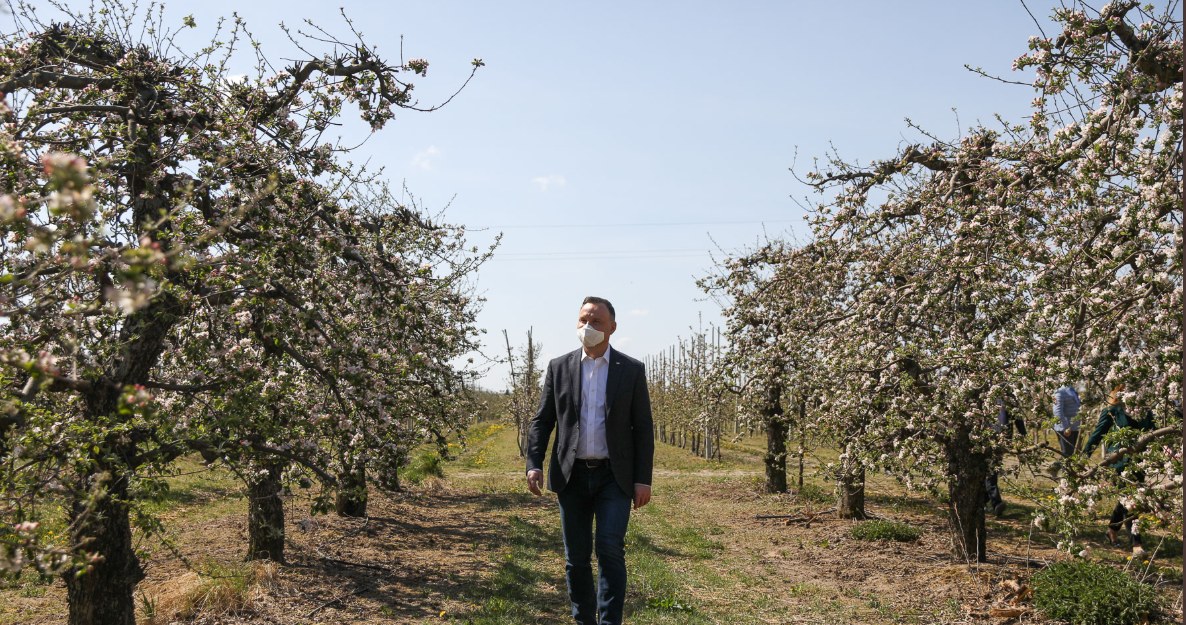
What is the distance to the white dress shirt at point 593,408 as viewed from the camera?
5.46 metres

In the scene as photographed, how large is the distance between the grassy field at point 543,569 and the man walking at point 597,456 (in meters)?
1.80

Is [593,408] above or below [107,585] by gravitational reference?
above

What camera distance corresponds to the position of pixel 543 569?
377 inches

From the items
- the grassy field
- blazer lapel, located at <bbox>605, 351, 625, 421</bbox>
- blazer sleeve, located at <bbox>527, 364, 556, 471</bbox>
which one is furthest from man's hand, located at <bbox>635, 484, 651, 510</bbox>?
the grassy field

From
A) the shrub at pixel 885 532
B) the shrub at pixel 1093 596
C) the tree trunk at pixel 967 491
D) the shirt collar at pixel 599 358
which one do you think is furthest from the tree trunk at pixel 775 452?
the shirt collar at pixel 599 358

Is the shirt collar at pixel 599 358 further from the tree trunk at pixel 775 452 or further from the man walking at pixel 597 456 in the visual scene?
the tree trunk at pixel 775 452

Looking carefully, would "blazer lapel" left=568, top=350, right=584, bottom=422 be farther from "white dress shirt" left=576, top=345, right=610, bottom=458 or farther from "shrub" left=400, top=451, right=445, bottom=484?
"shrub" left=400, top=451, right=445, bottom=484

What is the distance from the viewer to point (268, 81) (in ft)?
23.1

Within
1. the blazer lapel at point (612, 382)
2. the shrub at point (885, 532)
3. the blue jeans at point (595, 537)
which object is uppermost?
the blazer lapel at point (612, 382)

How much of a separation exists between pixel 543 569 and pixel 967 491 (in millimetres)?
5007

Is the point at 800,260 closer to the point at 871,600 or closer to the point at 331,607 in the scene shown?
the point at 871,600

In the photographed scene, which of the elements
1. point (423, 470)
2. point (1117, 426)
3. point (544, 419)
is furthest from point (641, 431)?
point (423, 470)

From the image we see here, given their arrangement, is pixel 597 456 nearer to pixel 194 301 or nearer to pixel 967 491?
pixel 194 301

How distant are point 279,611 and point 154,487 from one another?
10.8 ft
